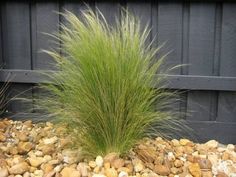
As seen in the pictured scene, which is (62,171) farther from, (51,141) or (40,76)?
(40,76)

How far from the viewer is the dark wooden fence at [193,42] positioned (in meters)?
2.65

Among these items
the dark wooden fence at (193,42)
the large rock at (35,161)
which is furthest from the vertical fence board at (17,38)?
the large rock at (35,161)

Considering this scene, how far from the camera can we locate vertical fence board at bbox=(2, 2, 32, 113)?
286 centimetres

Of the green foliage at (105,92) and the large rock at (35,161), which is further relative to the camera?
the large rock at (35,161)

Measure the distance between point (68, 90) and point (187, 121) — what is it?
991mm

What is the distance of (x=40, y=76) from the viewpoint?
2.83m

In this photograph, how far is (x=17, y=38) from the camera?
289cm

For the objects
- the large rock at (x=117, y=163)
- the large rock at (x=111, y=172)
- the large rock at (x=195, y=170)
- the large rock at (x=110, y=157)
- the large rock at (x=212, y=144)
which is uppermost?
the large rock at (x=110, y=157)

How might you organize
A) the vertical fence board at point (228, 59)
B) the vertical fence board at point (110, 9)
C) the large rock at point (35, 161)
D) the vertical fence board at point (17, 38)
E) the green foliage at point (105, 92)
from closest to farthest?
1. the green foliage at point (105, 92)
2. the large rock at point (35, 161)
3. the vertical fence board at point (228, 59)
4. the vertical fence board at point (110, 9)
5. the vertical fence board at point (17, 38)

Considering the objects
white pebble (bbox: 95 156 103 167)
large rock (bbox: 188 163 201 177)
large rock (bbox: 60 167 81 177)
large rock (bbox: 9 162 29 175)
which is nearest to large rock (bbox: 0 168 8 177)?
large rock (bbox: 9 162 29 175)

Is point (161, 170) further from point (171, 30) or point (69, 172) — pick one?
point (171, 30)

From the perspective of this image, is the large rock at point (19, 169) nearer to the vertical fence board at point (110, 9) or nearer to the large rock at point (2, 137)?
the large rock at point (2, 137)

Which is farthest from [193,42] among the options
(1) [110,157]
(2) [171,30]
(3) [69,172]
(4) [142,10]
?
(3) [69,172]

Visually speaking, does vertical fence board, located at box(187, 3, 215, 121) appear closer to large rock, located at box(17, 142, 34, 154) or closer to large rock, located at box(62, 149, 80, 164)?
large rock, located at box(62, 149, 80, 164)
